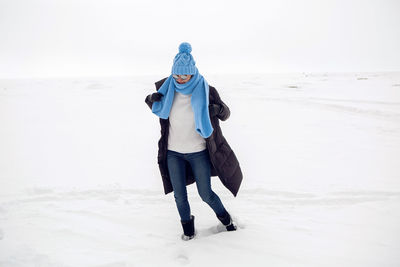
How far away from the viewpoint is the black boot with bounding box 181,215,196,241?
9.01ft

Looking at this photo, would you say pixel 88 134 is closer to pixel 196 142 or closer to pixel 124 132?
pixel 124 132

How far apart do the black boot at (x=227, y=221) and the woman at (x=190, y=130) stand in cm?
17

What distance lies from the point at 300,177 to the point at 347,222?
1.33 meters

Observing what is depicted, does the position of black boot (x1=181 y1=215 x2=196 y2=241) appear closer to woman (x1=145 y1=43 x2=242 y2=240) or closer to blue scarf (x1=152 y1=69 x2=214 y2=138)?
woman (x1=145 y1=43 x2=242 y2=240)

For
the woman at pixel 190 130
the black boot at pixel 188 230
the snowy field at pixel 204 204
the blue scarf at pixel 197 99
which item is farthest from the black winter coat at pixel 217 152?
the snowy field at pixel 204 204

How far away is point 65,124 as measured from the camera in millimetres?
7852

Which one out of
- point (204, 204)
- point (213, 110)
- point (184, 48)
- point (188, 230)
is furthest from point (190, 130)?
point (204, 204)

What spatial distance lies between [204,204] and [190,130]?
1.49 m

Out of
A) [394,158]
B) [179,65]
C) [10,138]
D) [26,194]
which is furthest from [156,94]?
[10,138]

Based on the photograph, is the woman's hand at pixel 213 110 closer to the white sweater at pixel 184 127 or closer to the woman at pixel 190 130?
the woman at pixel 190 130

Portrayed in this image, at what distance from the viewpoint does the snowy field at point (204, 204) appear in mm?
2604

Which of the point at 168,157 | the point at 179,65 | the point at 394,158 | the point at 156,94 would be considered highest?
the point at 179,65

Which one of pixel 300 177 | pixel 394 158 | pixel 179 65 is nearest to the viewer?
pixel 179 65

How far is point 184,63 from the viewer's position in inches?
89.7
